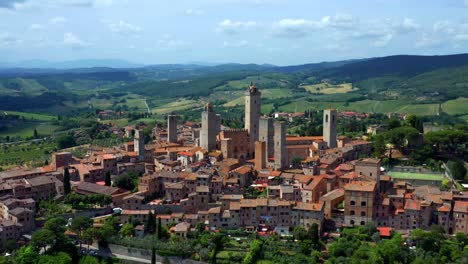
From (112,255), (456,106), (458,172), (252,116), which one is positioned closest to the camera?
(112,255)

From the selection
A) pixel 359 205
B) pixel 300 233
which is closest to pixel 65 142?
pixel 300 233

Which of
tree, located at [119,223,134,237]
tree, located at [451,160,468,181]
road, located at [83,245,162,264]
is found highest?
tree, located at [451,160,468,181]

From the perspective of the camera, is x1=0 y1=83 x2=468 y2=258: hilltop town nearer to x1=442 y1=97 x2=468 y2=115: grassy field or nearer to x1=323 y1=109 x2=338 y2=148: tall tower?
x1=323 y1=109 x2=338 y2=148: tall tower

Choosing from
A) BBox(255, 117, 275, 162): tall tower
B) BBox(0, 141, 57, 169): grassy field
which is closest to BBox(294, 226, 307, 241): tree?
BBox(255, 117, 275, 162): tall tower

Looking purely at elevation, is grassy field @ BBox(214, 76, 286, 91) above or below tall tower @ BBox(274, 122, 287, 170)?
above

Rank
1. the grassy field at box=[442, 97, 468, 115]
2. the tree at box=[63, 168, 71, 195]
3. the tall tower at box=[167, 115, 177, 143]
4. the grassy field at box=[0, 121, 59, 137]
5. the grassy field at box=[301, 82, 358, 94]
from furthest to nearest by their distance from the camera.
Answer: the grassy field at box=[301, 82, 358, 94], the grassy field at box=[442, 97, 468, 115], the grassy field at box=[0, 121, 59, 137], the tall tower at box=[167, 115, 177, 143], the tree at box=[63, 168, 71, 195]

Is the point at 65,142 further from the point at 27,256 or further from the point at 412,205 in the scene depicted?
the point at 412,205

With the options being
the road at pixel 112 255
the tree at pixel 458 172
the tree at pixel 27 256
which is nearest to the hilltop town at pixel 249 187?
the road at pixel 112 255

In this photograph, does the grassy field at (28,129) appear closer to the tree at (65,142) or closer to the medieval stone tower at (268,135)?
the tree at (65,142)
